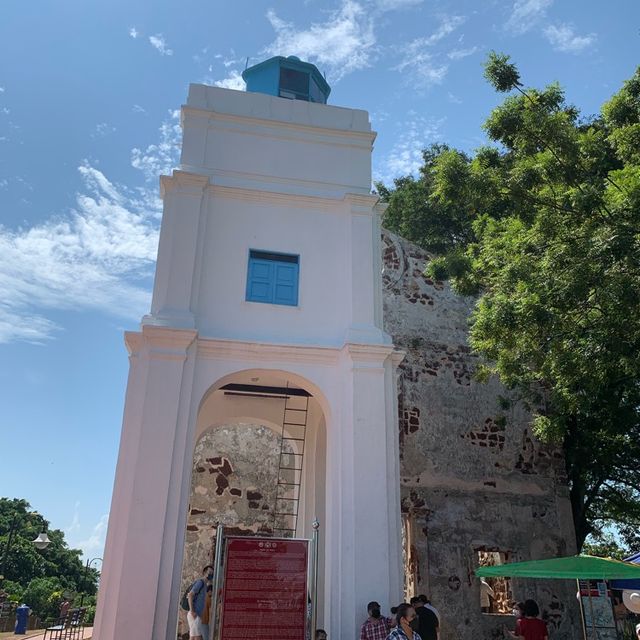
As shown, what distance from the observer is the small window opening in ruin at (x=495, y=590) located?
11.7 metres

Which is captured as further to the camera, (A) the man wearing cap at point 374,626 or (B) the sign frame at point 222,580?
(A) the man wearing cap at point 374,626

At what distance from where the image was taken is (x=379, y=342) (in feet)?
28.0

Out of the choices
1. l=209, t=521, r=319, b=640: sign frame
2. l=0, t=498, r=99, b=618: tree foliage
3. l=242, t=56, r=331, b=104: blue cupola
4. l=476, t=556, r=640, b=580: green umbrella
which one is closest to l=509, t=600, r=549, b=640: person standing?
l=476, t=556, r=640, b=580: green umbrella

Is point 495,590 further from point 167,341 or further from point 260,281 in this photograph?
point 167,341

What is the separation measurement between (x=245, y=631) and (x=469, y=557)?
19.9ft

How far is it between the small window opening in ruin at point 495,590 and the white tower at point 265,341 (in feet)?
13.2

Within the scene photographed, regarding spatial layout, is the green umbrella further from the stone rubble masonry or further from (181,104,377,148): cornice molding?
(181,104,377,148): cornice molding

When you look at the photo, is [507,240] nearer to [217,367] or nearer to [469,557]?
[217,367]

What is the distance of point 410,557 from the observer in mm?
11172

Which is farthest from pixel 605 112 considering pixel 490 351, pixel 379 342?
pixel 379 342

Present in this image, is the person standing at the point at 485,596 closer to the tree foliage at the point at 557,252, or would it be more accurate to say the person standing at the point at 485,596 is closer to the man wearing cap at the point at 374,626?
the tree foliage at the point at 557,252

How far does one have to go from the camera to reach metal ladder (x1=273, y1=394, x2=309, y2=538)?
35.0 feet

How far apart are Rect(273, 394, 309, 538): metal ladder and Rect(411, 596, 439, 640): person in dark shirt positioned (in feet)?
11.3

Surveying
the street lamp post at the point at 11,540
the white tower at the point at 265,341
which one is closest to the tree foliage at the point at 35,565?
the street lamp post at the point at 11,540
